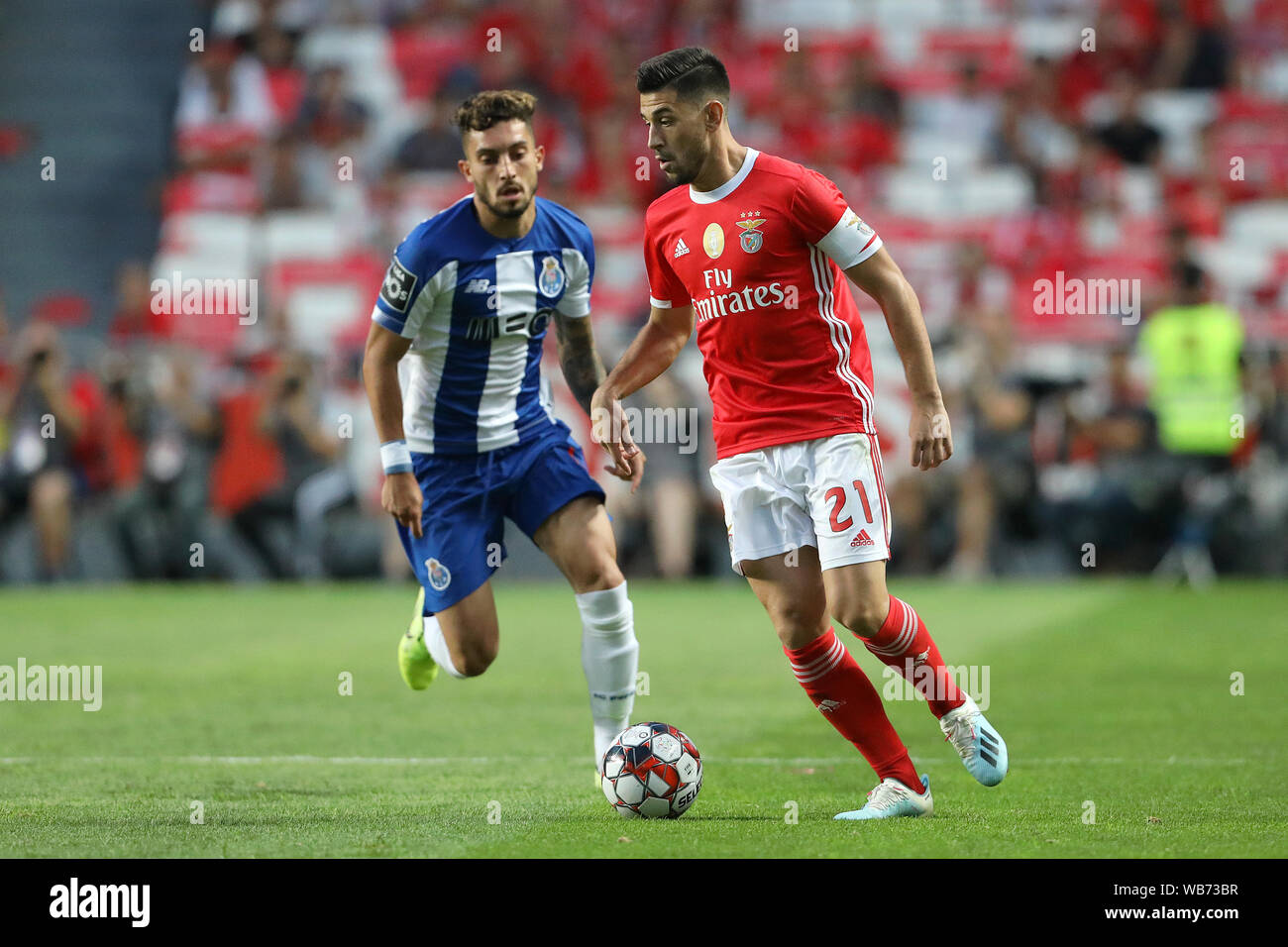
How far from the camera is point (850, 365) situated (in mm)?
5988

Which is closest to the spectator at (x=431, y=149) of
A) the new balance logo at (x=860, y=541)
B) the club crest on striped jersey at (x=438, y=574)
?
the club crest on striped jersey at (x=438, y=574)

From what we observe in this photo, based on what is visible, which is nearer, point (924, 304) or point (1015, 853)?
point (1015, 853)

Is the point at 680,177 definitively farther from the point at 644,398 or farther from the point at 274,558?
the point at 274,558

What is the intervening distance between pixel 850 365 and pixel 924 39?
15.5 metres

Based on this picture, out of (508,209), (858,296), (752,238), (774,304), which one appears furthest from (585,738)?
(858,296)

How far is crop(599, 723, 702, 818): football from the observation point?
579 cm

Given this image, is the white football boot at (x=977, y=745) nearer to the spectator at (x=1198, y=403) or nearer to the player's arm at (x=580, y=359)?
the player's arm at (x=580, y=359)

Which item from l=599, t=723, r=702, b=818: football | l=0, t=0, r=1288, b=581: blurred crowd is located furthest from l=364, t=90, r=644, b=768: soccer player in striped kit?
l=0, t=0, r=1288, b=581: blurred crowd

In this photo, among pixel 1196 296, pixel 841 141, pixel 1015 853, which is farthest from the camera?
pixel 841 141

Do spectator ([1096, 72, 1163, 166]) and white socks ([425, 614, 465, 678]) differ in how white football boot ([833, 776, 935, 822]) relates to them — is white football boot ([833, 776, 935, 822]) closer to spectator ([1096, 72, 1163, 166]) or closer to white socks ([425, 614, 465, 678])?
white socks ([425, 614, 465, 678])

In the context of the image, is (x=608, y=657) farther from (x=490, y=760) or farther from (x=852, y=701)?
(x=852, y=701)

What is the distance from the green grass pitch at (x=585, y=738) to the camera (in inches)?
213
